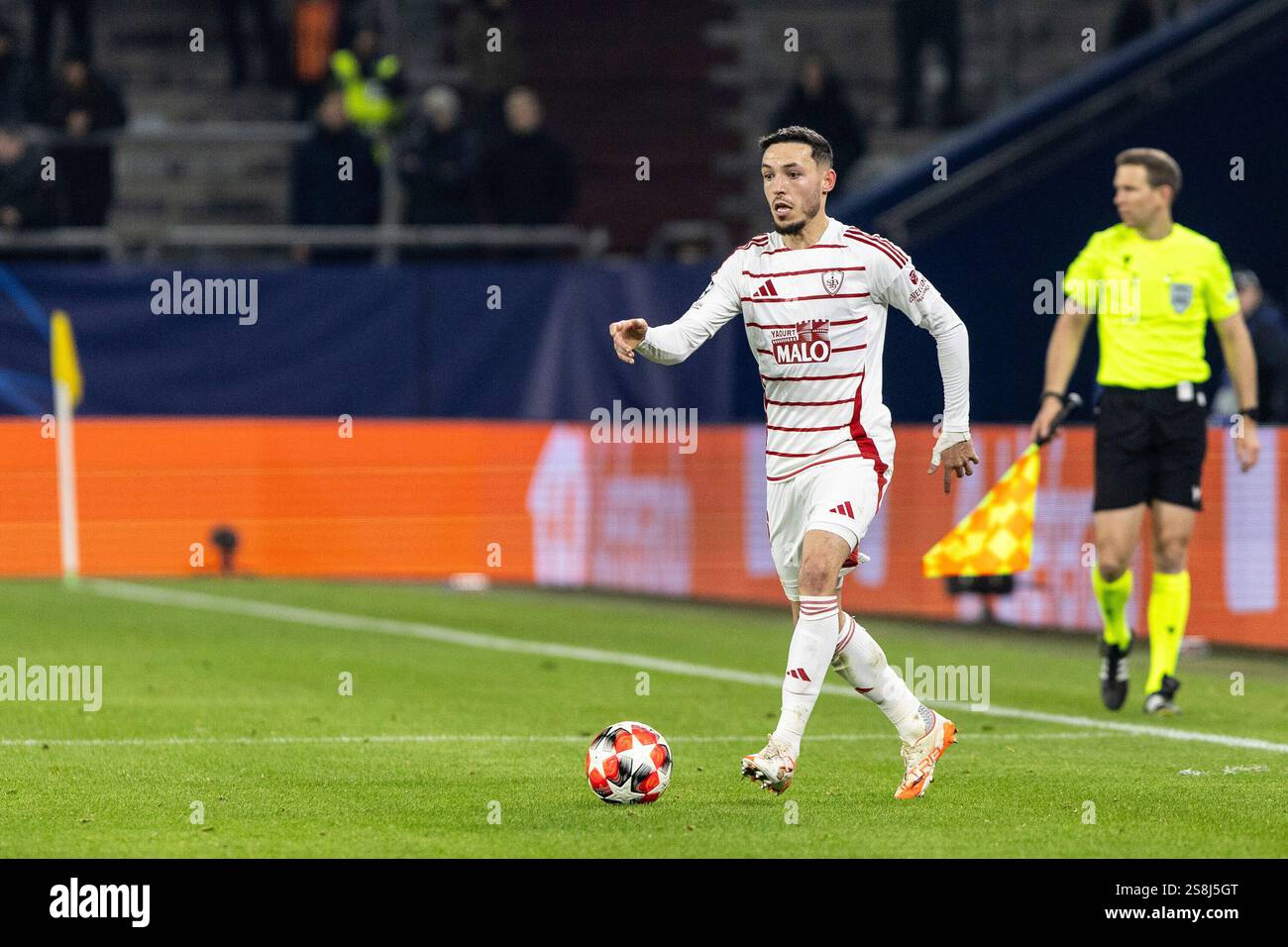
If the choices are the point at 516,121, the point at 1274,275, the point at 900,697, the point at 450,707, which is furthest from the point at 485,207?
the point at 900,697

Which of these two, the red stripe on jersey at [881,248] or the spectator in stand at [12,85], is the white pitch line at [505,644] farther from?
the spectator in stand at [12,85]

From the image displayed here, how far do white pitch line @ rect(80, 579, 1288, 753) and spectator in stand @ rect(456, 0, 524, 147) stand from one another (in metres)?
6.48

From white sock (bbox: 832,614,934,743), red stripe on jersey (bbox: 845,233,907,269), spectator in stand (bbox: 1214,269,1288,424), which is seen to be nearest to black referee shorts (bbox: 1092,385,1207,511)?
white sock (bbox: 832,614,934,743)

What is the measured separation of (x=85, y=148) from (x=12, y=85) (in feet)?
3.96

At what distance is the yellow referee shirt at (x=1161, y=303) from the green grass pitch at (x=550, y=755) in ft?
5.22

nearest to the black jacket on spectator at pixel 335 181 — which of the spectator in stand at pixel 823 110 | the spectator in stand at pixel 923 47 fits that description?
the spectator in stand at pixel 823 110

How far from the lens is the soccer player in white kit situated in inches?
323

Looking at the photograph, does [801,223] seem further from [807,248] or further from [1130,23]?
[1130,23]

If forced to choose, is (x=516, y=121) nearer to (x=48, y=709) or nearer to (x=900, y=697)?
(x=48, y=709)

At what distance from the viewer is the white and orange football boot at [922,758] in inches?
326

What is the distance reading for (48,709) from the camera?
37.1 ft

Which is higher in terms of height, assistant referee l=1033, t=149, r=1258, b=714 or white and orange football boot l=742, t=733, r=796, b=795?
assistant referee l=1033, t=149, r=1258, b=714

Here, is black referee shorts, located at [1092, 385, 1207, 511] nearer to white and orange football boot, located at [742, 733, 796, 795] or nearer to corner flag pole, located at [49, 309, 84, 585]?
white and orange football boot, located at [742, 733, 796, 795]

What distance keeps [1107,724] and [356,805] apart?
4012 millimetres
